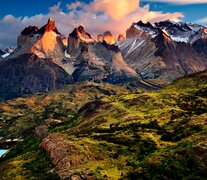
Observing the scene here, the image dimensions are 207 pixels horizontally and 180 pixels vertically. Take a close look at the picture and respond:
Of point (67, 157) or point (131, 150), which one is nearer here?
point (67, 157)

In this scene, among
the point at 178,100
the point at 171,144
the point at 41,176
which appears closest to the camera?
the point at 41,176

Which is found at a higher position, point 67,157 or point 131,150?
point 67,157

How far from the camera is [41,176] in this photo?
378ft

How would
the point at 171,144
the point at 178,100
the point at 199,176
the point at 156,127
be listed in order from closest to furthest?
the point at 199,176 → the point at 171,144 → the point at 156,127 → the point at 178,100

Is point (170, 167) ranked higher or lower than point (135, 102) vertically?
lower

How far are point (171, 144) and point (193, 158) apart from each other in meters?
21.9

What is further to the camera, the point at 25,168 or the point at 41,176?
the point at 25,168

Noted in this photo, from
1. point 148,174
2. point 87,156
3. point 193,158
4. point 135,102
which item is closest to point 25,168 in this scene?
point 87,156

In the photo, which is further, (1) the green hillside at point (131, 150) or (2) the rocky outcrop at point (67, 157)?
(2) the rocky outcrop at point (67, 157)

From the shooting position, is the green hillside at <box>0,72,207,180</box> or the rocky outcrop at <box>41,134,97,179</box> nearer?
the green hillside at <box>0,72,207,180</box>

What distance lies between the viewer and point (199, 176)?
324 feet

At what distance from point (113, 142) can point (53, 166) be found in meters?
21.8

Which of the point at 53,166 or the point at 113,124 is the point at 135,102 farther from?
the point at 53,166

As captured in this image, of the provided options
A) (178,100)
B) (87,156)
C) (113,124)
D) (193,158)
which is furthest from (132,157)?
(178,100)
